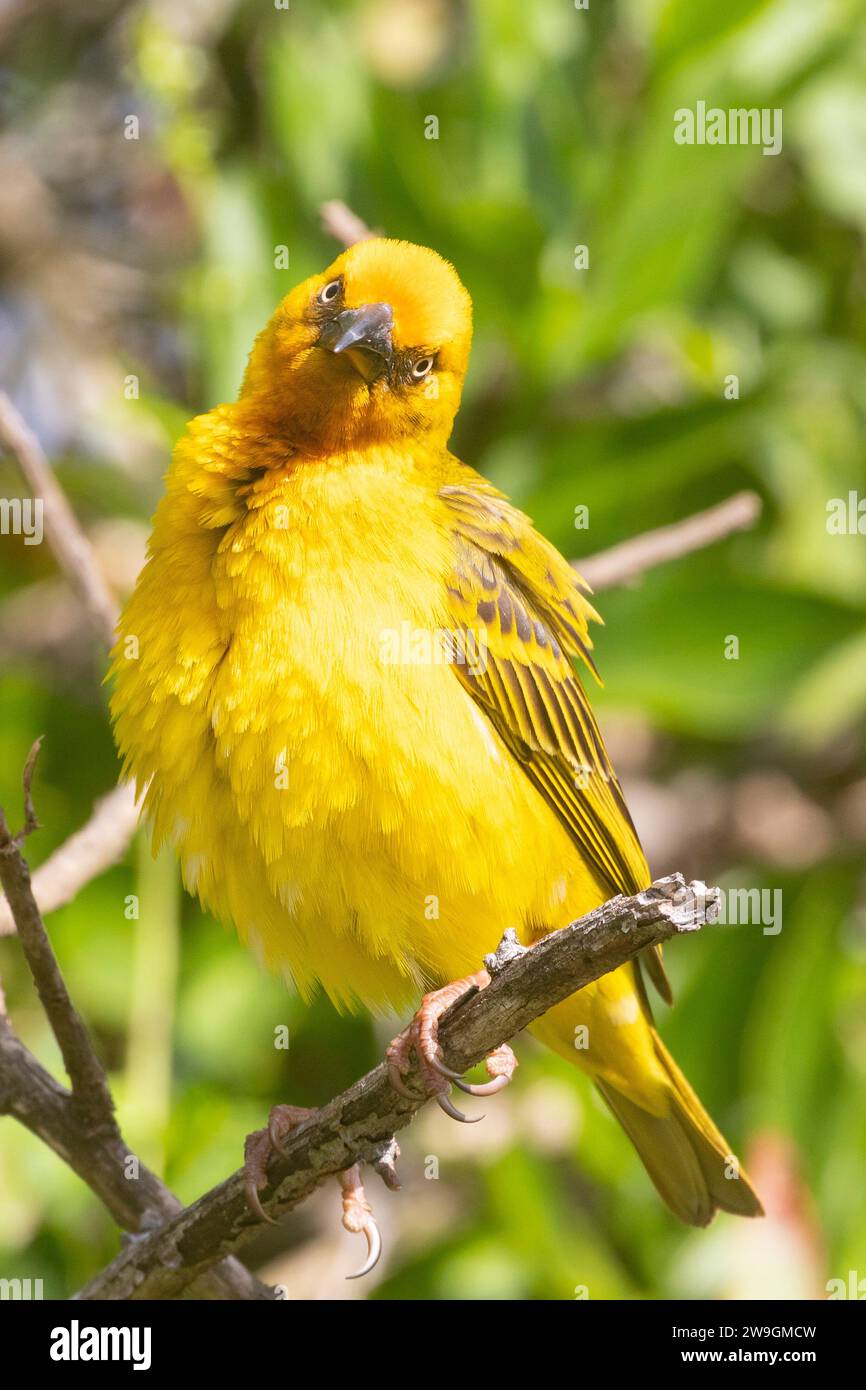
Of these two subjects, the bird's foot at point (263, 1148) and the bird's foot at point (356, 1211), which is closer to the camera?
the bird's foot at point (263, 1148)

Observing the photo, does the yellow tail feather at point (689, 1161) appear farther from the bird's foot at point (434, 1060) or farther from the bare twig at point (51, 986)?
the bare twig at point (51, 986)

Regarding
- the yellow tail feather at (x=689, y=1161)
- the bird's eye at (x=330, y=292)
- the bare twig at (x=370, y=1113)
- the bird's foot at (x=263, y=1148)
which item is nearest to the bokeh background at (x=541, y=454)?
the yellow tail feather at (x=689, y=1161)

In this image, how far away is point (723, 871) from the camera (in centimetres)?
636

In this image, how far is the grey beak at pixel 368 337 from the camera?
3732 millimetres

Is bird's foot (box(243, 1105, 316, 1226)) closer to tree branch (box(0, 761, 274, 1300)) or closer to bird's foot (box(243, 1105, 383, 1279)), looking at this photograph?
bird's foot (box(243, 1105, 383, 1279))

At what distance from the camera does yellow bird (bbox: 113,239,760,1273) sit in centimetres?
334

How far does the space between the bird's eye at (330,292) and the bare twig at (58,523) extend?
76cm

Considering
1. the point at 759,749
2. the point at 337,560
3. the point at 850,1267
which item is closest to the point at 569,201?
the point at 759,749

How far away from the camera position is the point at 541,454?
5668 mm

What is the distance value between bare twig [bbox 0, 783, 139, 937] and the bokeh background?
92 centimetres
